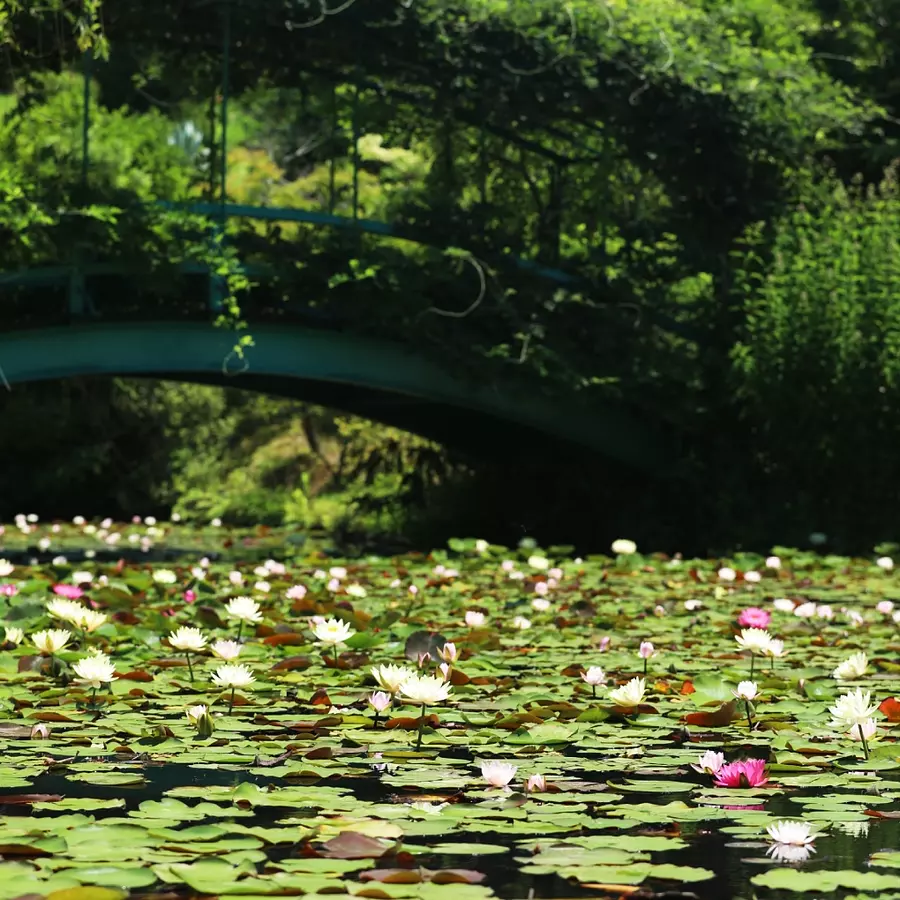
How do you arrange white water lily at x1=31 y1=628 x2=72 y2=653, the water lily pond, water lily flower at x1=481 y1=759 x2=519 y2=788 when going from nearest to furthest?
1. the water lily pond
2. water lily flower at x1=481 y1=759 x2=519 y2=788
3. white water lily at x1=31 y1=628 x2=72 y2=653

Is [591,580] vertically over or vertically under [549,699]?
over

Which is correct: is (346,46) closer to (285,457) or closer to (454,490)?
(454,490)

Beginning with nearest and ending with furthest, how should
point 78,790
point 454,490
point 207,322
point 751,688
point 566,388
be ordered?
point 78,790 → point 751,688 → point 207,322 → point 566,388 → point 454,490

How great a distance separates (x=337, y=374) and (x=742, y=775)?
10869 millimetres

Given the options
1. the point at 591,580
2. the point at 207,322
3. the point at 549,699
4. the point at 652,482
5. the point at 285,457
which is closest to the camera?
the point at 549,699

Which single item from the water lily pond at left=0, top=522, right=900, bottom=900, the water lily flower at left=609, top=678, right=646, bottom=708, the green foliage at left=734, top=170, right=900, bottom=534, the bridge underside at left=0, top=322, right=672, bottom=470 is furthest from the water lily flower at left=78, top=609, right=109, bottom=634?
the green foliage at left=734, top=170, right=900, bottom=534

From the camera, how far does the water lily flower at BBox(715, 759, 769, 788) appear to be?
3.27 m

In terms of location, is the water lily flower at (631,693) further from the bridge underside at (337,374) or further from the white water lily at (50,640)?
the bridge underside at (337,374)

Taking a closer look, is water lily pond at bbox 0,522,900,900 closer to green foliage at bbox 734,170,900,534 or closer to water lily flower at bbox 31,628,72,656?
water lily flower at bbox 31,628,72,656

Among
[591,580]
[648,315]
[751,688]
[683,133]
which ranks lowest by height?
[751,688]

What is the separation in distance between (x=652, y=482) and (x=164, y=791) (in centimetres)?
1288

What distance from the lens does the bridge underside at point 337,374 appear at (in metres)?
12.9

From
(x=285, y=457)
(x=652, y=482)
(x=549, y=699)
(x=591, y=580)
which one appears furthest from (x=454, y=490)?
(x=549, y=699)

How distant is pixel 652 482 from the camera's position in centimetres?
1584
